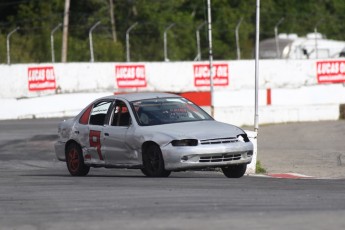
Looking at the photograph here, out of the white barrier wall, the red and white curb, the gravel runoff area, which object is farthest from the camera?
the white barrier wall

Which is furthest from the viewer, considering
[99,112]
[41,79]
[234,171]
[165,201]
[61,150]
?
[41,79]

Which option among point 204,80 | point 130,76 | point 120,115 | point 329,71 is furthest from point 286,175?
point 329,71

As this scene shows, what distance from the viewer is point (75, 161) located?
1791 cm

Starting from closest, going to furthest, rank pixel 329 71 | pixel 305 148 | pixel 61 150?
pixel 61 150 → pixel 305 148 → pixel 329 71

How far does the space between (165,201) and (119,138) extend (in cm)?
465

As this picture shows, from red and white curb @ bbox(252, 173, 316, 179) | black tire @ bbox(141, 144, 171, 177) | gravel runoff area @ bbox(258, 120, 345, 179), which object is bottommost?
gravel runoff area @ bbox(258, 120, 345, 179)

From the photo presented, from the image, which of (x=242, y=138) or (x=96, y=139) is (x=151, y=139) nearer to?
(x=242, y=138)

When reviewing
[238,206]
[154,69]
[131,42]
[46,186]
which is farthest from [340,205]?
[131,42]

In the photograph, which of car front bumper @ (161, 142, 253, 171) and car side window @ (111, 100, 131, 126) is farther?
car side window @ (111, 100, 131, 126)

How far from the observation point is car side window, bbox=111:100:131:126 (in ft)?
56.1

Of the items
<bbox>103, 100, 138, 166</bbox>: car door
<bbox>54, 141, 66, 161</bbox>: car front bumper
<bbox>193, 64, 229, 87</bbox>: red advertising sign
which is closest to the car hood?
<bbox>103, 100, 138, 166</bbox>: car door

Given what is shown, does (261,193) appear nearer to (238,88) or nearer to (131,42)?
(238,88)

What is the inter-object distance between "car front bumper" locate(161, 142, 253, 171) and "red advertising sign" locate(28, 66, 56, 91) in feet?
74.4

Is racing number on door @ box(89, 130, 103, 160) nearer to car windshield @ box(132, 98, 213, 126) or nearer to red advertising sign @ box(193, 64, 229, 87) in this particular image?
car windshield @ box(132, 98, 213, 126)
